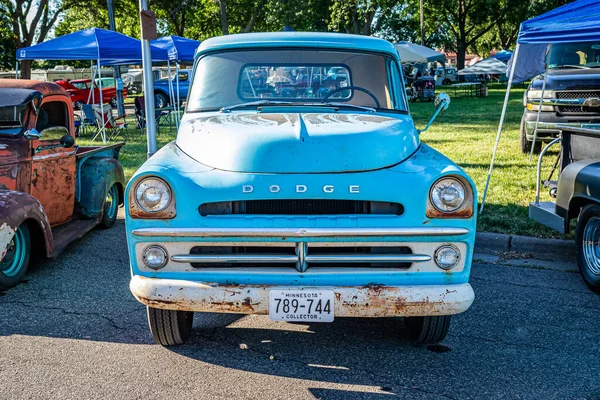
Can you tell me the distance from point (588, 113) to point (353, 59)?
7916 mm

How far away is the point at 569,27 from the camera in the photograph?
24.2 feet

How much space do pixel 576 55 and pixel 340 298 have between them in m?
10.4

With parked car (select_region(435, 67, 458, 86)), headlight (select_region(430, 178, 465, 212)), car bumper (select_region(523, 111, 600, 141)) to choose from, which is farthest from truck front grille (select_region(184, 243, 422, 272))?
parked car (select_region(435, 67, 458, 86))

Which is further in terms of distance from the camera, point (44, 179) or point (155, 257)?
point (44, 179)

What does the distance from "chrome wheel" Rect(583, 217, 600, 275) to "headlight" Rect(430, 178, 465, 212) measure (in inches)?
89.5

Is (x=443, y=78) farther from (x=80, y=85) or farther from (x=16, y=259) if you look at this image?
(x=16, y=259)

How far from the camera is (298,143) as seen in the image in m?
3.84

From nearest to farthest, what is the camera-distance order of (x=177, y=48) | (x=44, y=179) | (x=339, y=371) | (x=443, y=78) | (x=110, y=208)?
(x=339, y=371) → (x=44, y=179) → (x=110, y=208) → (x=177, y=48) → (x=443, y=78)

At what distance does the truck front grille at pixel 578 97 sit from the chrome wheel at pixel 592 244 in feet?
21.6

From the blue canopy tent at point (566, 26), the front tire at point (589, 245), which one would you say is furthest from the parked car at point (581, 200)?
the blue canopy tent at point (566, 26)

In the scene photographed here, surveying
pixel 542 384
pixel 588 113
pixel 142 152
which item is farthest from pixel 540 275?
pixel 142 152

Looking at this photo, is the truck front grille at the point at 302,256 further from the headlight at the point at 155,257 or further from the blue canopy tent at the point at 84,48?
the blue canopy tent at the point at 84,48

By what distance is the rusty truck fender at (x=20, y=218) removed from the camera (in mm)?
4941

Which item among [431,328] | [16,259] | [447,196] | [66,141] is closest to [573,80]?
[66,141]
